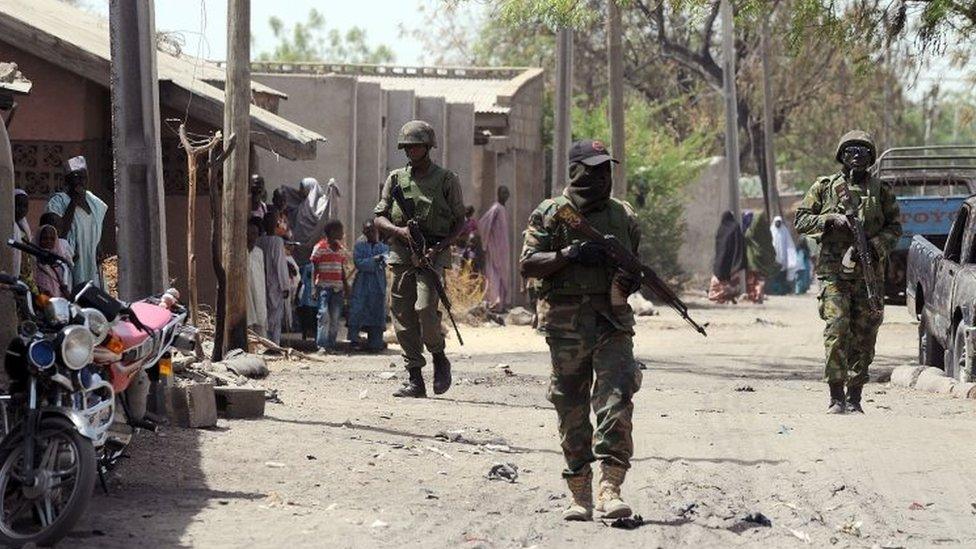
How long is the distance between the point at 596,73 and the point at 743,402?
32083 millimetres

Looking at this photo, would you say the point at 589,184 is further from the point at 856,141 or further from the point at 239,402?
the point at 856,141

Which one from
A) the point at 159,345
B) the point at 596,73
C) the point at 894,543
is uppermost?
the point at 596,73

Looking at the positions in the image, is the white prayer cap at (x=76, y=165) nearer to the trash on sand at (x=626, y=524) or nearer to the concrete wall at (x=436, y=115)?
the trash on sand at (x=626, y=524)

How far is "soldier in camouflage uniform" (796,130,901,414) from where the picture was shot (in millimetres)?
11211

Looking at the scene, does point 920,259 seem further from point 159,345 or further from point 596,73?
point 596,73

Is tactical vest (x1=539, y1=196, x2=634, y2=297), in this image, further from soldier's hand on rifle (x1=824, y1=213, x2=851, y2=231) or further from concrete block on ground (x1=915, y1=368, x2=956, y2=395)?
concrete block on ground (x1=915, y1=368, x2=956, y2=395)

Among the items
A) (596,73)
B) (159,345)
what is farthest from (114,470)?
(596,73)

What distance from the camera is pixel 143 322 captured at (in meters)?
7.74

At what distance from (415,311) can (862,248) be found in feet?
9.61

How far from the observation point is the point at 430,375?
14.3 metres

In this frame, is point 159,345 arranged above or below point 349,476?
above

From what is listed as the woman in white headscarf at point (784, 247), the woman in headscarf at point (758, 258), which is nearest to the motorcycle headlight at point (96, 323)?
the woman in headscarf at point (758, 258)

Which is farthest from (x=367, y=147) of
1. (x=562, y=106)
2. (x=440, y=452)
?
(x=440, y=452)

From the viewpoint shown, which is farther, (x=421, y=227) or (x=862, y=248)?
(x=421, y=227)
